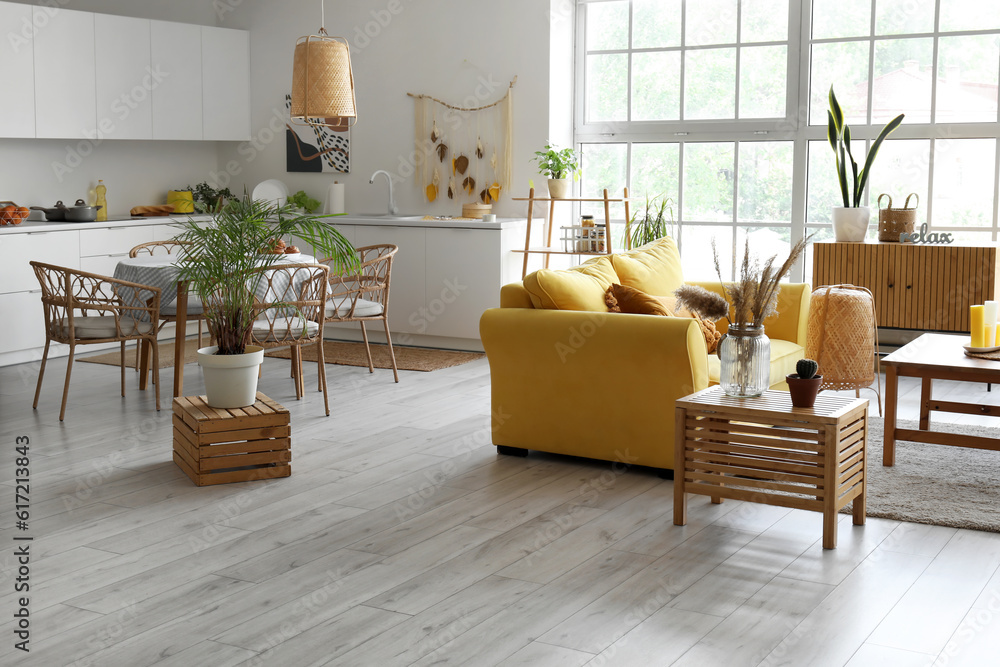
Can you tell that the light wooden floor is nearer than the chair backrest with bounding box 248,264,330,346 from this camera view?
Yes

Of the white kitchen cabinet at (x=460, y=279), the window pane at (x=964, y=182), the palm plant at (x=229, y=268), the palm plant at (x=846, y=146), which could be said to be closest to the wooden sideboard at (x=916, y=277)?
the palm plant at (x=846, y=146)

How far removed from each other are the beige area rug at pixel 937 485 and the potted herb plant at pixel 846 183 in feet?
6.29

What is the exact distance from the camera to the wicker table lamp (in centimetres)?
491

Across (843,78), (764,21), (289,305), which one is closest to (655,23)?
(764,21)

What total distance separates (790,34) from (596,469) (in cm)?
387

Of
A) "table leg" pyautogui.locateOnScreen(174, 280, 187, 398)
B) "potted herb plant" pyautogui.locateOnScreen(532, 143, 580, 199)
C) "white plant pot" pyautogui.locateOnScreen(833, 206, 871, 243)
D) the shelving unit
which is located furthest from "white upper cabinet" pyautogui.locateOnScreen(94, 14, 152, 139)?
"white plant pot" pyautogui.locateOnScreen(833, 206, 871, 243)

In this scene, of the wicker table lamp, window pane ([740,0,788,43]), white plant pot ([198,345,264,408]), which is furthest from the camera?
window pane ([740,0,788,43])

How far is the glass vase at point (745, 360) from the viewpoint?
3488 mm

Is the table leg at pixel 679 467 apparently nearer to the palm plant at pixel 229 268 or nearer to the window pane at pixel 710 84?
the palm plant at pixel 229 268

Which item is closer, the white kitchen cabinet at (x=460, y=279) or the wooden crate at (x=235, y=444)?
the wooden crate at (x=235, y=444)

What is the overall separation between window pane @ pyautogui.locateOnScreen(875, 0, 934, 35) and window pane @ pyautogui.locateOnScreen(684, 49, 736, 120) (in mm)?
945

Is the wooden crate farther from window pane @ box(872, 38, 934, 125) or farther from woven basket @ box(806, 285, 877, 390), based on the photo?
window pane @ box(872, 38, 934, 125)

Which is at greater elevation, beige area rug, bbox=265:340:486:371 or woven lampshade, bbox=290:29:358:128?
woven lampshade, bbox=290:29:358:128

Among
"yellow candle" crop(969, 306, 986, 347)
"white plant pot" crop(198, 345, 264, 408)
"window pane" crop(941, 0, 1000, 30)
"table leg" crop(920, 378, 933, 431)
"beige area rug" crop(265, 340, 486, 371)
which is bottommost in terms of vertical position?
"beige area rug" crop(265, 340, 486, 371)
